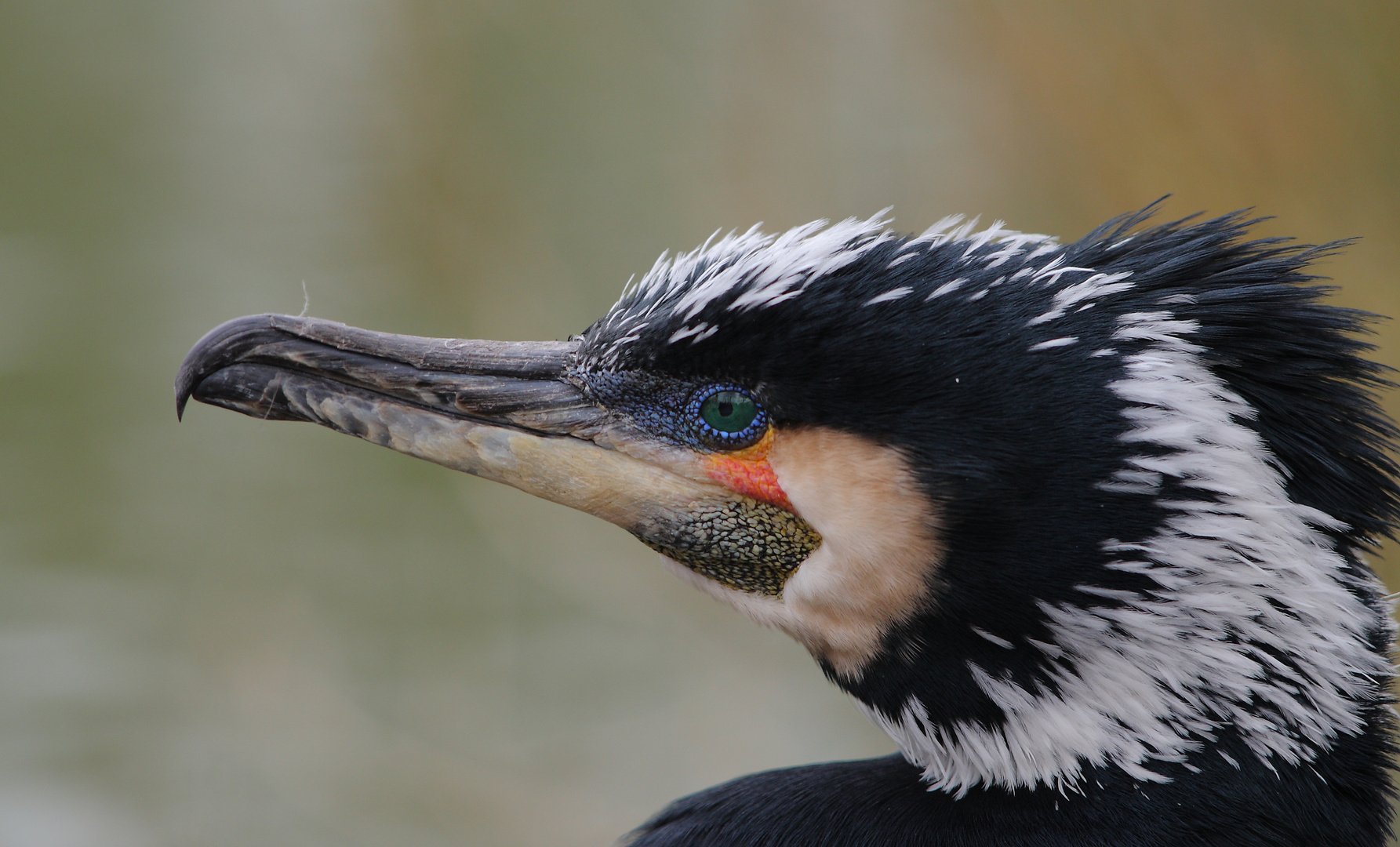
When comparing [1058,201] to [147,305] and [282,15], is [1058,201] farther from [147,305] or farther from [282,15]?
[147,305]

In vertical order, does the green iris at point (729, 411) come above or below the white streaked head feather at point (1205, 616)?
above

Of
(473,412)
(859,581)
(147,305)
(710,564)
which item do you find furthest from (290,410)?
(147,305)

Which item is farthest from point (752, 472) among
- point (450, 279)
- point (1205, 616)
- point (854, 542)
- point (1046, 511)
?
point (450, 279)

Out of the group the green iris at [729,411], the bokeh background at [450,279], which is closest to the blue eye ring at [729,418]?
the green iris at [729,411]

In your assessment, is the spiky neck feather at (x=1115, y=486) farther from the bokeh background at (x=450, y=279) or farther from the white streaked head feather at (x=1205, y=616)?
the bokeh background at (x=450, y=279)

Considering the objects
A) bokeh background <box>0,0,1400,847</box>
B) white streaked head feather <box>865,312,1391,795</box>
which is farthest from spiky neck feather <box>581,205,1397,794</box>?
bokeh background <box>0,0,1400,847</box>

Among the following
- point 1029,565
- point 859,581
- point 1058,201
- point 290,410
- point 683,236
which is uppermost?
point 683,236

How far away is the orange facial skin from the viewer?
1.79 m

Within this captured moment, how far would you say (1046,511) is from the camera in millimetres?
1628

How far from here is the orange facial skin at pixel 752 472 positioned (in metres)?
1.79

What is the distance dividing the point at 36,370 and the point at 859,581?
790cm

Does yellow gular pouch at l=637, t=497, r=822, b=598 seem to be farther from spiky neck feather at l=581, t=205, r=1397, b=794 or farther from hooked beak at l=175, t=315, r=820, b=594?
spiky neck feather at l=581, t=205, r=1397, b=794

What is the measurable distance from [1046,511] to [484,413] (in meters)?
0.87

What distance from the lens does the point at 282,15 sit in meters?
8.19
